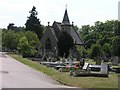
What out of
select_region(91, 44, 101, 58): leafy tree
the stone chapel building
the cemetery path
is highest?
the stone chapel building

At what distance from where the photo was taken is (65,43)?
87.9 m

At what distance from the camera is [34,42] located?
87.2m

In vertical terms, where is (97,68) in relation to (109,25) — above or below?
below

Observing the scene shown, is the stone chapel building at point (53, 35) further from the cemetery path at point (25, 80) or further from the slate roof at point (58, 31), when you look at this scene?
the cemetery path at point (25, 80)

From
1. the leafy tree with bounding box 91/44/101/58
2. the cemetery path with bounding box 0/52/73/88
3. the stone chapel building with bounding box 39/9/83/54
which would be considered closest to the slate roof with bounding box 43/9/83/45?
the stone chapel building with bounding box 39/9/83/54

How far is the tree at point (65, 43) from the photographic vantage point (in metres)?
88.2

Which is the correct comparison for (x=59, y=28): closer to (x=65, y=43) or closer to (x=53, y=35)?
(x=53, y=35)

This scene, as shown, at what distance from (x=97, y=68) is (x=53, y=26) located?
70.2 meters

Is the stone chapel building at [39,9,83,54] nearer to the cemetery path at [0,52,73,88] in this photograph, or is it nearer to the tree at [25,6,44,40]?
the tree at [25,6,44,40]

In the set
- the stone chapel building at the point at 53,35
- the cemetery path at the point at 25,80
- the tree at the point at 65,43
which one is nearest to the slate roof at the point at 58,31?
the stone chapel building at the point at 53,35

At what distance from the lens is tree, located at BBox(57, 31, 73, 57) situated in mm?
88188

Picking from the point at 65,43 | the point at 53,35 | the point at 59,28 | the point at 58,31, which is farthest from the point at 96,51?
the point at 58,31

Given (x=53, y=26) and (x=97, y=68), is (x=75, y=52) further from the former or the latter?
(x=97, y=68)

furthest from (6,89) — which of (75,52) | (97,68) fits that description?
(75,52)
